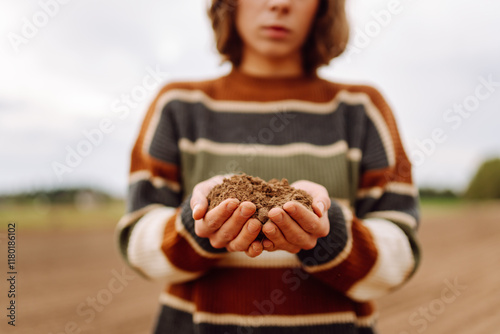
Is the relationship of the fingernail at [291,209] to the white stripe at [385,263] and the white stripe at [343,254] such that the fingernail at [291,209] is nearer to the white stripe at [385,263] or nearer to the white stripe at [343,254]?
the white stripe at [343,254]

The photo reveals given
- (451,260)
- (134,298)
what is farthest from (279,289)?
(451,260)

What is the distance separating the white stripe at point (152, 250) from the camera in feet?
4.49

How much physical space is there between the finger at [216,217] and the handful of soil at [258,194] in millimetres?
54

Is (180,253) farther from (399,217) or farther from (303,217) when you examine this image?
(399,217)

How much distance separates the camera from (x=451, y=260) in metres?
7.87

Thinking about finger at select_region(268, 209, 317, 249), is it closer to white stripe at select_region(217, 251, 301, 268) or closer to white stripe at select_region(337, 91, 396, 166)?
white stripe at select_region(217, 251, 301, 268)

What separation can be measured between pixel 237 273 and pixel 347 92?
81cm

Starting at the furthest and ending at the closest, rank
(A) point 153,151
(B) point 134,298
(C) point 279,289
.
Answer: (B) point 134,298
(A) point 153,151
(C) point 279,289

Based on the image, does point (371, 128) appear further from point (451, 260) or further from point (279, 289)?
point (451, 260)

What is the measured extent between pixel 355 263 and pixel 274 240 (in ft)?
1.25

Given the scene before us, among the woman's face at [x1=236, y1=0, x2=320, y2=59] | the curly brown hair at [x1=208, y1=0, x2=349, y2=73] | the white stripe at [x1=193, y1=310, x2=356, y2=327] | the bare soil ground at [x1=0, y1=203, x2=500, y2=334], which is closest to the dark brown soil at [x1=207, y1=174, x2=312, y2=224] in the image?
the white stripe at [x1=193, y1=310, x2=356, y2=327]

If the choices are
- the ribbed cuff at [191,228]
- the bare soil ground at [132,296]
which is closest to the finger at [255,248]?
the ribbed cuff at [191,228]

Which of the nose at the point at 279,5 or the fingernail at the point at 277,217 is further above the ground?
the nose at the point at 279,5

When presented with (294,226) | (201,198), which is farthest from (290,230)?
(201,198)
